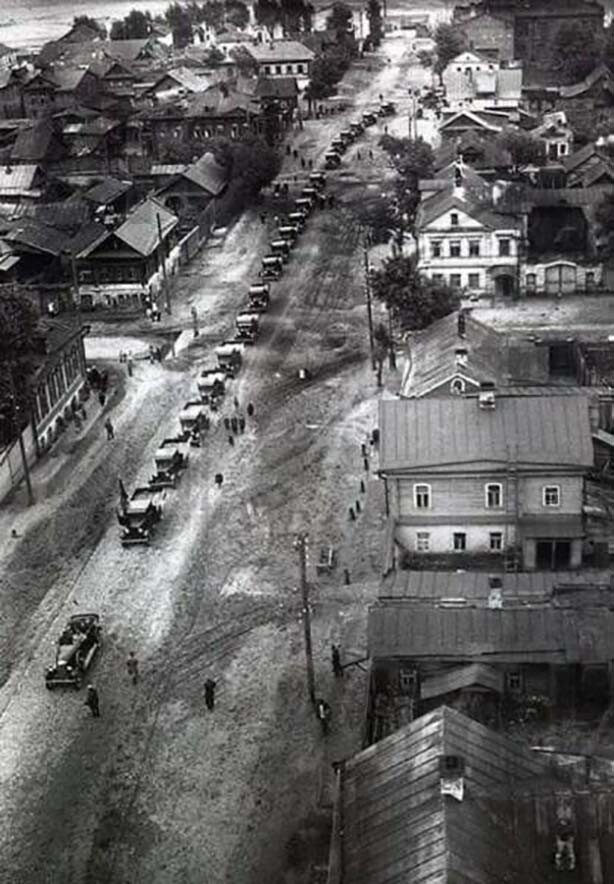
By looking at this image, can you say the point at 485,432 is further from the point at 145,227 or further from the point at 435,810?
the point at 145,227

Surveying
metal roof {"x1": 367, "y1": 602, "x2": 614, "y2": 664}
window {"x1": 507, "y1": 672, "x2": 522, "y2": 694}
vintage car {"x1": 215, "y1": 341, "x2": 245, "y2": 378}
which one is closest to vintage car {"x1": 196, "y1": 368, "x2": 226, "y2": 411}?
vintage car {"x1": 215, "y1": 341, "x2": 245, "y2": 378}

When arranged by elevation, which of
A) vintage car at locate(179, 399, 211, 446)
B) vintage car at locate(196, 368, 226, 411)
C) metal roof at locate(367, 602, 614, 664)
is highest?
metal roof at locate(367, 602, 614, 664)

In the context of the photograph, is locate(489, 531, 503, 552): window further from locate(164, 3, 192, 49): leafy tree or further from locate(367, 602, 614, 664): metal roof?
locate(164, 3, 192, 49): leafy tree

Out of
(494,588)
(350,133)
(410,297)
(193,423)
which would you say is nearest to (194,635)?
(494,588)

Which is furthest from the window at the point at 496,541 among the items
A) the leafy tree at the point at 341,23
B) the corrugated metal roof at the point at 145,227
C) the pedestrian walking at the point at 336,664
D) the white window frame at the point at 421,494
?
the leafy tree at the point at 341,23

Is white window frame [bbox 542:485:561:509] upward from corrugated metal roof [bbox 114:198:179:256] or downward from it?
upward

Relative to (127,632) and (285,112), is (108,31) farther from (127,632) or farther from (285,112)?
(127,632)
